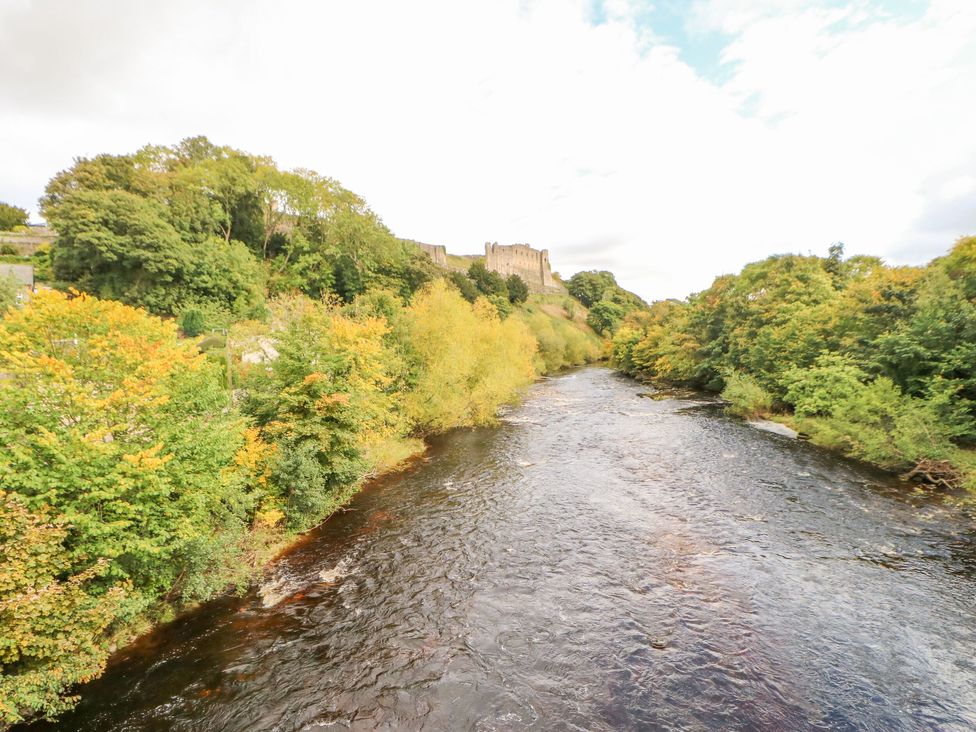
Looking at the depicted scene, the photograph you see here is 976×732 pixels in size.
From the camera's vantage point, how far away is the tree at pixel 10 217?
45719 millimetres

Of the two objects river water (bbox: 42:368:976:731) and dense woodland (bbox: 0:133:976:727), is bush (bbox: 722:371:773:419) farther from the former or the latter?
river water (bbox: 42:368:976:731)

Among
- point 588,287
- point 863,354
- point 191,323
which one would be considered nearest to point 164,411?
point 191,323

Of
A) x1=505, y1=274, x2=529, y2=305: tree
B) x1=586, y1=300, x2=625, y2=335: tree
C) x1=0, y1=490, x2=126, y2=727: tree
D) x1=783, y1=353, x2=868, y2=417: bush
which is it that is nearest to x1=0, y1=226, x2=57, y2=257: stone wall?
x1=0, y1=490, x2=126, y2=727: tree

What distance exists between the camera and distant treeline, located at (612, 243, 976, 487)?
1677cm

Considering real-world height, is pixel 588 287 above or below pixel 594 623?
above

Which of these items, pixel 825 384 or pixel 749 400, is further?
pixel 749 400

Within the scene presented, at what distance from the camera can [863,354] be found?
2281cm

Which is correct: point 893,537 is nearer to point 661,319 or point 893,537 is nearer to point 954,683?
point 954,683

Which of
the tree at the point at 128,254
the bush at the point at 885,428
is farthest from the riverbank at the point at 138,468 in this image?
the bush at the point at 885,428

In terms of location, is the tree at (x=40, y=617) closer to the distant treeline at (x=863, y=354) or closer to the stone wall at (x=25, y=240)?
the distant treeline at (x=863, y=354)

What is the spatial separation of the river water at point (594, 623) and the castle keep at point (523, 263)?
95.7 metres

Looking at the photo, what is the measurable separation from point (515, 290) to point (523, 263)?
29.6 metres

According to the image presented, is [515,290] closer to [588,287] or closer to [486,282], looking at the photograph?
[486,282]

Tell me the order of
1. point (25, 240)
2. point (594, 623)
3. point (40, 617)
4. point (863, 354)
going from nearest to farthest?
point (40, 617) → point (594, 623) → point (863, 354) → point (25, 240)
